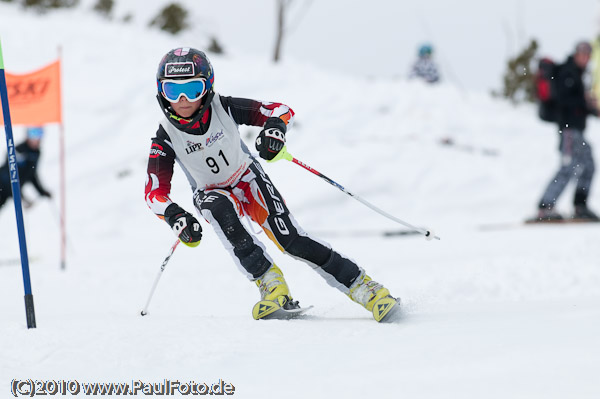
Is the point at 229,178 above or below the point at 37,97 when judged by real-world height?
above

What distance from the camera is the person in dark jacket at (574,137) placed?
8.49m

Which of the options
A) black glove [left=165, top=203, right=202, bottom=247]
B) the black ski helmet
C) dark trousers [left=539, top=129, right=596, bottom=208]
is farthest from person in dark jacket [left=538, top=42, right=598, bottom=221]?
black glove [left=165, top=203, right=202, bottom=247]

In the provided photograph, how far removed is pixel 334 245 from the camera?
28.5ft

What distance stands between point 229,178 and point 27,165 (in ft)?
22.6

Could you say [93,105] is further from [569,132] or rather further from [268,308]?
[268,308]

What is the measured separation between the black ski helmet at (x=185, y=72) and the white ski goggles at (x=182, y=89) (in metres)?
0.02

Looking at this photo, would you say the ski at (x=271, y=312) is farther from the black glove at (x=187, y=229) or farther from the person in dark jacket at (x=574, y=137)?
the person in dark jacket at (x=574, y=137)

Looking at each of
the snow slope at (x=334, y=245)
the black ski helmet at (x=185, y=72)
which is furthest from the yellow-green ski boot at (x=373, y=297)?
the black ski helmet at (x=185, y=72)

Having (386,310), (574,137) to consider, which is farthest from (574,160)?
(386,310)

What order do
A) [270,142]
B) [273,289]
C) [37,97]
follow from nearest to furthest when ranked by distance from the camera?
[270,142] → [273,289] → [37,97]

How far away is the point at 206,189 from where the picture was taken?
3973mm

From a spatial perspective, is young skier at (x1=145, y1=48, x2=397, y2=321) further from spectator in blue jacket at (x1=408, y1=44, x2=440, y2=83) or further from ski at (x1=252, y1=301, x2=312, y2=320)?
spectator in blue jacket at (x1=408, y1=44, x2=440, y2=83)

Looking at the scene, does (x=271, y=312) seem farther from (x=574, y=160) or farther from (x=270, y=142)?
(x=574, y=160)

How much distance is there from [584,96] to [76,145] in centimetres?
929
